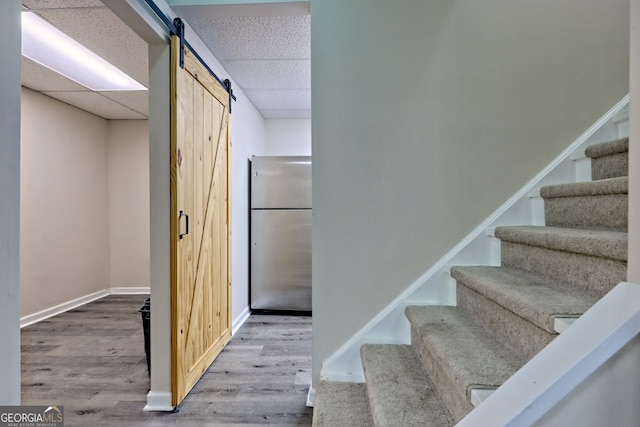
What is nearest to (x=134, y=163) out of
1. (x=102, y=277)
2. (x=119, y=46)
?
(x=102, y=277)

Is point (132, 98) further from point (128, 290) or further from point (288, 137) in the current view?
point (128, 290)

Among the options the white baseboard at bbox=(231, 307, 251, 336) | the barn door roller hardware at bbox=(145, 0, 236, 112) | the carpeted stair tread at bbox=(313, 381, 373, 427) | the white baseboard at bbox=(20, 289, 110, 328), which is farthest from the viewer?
the white baseboard at bbox=(20, 289, 110, 328)

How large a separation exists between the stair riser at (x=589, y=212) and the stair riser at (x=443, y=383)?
34.4 inches

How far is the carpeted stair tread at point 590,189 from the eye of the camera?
3.74 feet

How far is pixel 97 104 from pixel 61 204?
4.02 feet

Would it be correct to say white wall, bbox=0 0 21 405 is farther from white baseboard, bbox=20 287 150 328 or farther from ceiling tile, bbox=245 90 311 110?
white baseboard, bbox=20 287 150 328

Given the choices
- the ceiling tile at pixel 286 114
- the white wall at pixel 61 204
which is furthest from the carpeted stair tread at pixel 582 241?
the white wall at pixel 61 204

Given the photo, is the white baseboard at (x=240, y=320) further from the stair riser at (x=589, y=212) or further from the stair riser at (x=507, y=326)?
the stair riser at (x=589, y=212)

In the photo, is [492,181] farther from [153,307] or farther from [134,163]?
[134,163]

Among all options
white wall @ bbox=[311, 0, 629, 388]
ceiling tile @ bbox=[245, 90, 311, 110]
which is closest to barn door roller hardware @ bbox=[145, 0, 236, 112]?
white wall @ bbox=[311, 0, 629, 388]

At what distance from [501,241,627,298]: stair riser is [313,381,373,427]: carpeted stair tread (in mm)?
980

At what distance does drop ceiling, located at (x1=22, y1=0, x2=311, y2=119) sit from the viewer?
6.08ft

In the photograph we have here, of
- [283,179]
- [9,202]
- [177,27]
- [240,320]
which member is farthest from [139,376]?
[177,27]

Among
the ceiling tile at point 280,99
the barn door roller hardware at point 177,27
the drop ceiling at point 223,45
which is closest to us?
the barn door roller hardware at point 177,27
